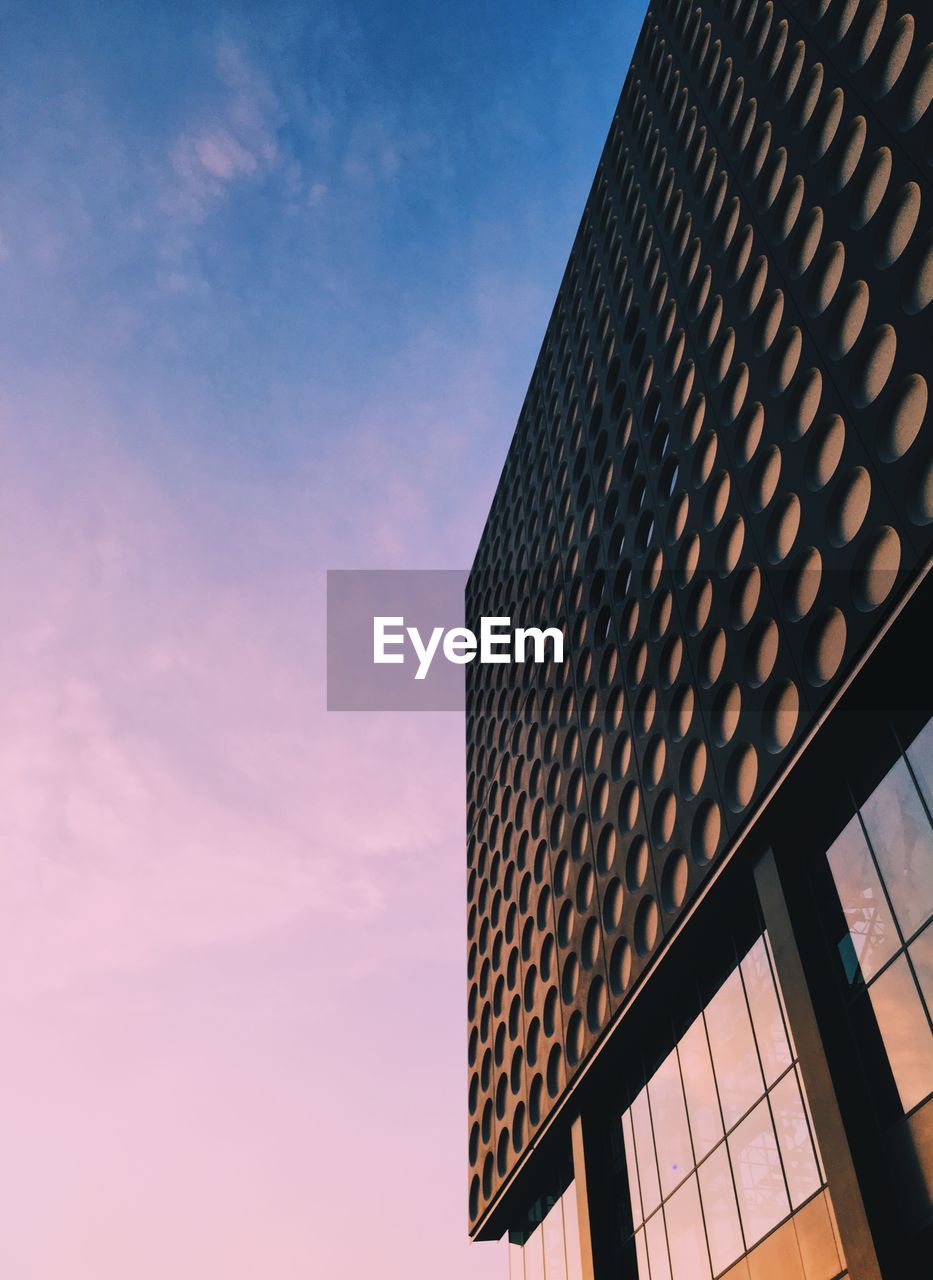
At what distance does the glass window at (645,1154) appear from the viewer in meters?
22.7

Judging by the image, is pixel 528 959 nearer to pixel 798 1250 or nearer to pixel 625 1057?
pixel 625 1057

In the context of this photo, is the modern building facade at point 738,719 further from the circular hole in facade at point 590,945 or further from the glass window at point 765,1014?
the circular hole in facade at point 590,945

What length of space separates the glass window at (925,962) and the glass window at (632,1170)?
449 inches

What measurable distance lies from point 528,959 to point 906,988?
660 inches

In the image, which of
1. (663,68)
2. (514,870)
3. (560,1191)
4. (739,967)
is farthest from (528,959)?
(663,68)

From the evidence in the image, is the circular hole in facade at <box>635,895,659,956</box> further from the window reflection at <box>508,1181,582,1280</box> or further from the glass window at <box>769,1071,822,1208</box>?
the window reflection at <box>508,1181,582,1280</box>

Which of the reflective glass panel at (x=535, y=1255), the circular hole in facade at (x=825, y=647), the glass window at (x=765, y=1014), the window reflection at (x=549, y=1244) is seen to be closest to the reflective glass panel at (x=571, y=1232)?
the window reflection at (x=549, y=1244)

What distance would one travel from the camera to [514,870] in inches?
1340

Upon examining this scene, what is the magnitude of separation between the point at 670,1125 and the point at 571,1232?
7.67m

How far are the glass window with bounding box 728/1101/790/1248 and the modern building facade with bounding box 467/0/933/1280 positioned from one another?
2.9 inches

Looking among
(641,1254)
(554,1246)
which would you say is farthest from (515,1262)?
(641,1254)

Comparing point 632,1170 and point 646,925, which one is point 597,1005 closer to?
point 646,925

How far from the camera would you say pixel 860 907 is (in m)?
16.9

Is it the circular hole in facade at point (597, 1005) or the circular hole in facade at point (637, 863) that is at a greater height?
the circular hole in facade at point (637, 863)
